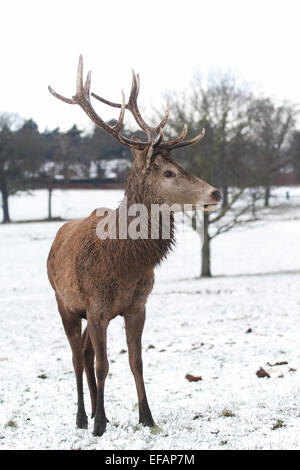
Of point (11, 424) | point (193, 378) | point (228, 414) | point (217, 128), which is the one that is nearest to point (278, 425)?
point (228, 414)

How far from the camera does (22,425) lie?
492 cm

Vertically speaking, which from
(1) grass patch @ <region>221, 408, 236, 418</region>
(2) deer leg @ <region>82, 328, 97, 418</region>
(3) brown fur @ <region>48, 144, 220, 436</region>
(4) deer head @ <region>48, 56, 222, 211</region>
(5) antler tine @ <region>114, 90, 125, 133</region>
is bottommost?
(1) grass patch @ <region>221, 408, 236, 418</region>

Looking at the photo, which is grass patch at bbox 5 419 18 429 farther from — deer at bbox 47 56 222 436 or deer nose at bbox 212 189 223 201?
deer nose at bbox 212 189 223 201

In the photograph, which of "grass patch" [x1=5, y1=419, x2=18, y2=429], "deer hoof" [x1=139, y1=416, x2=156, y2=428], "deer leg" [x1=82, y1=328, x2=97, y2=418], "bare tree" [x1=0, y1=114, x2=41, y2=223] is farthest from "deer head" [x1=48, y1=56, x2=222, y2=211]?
"bare tree" [x1=0, y1=114, x2=41, y2=223]

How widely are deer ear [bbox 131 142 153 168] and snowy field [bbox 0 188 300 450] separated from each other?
233 cm

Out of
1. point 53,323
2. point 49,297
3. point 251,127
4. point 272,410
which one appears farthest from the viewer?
point 251,127

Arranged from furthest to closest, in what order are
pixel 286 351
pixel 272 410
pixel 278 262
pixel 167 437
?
pixel 278 262 → pixel 286 351 → pixel 272 410 → pixel 167 437

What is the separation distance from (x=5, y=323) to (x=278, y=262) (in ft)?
50.3

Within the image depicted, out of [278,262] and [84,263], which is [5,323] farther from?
[278,262]

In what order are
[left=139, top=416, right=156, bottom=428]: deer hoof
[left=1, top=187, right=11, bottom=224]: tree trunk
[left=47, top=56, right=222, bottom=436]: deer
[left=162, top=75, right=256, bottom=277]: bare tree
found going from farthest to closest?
1. [left=1, top=187, right=11, bottom=224]: tree trunk
2. [left=162, top=75, right=256, bottom=277]: bare tree
3. [left=139, top=416, right=156, bottom=428]: deer hoof
4. [left=47, top=56, right=222, bottom=436]: deer

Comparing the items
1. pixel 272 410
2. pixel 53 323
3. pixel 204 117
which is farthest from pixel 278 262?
pixel 272 410

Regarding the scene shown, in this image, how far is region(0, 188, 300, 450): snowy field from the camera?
432 centimetres

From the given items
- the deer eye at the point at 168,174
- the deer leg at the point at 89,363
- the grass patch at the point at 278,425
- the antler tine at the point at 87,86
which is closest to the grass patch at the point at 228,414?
the grass patch at the point at 278,425

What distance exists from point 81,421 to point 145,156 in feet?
8.67
